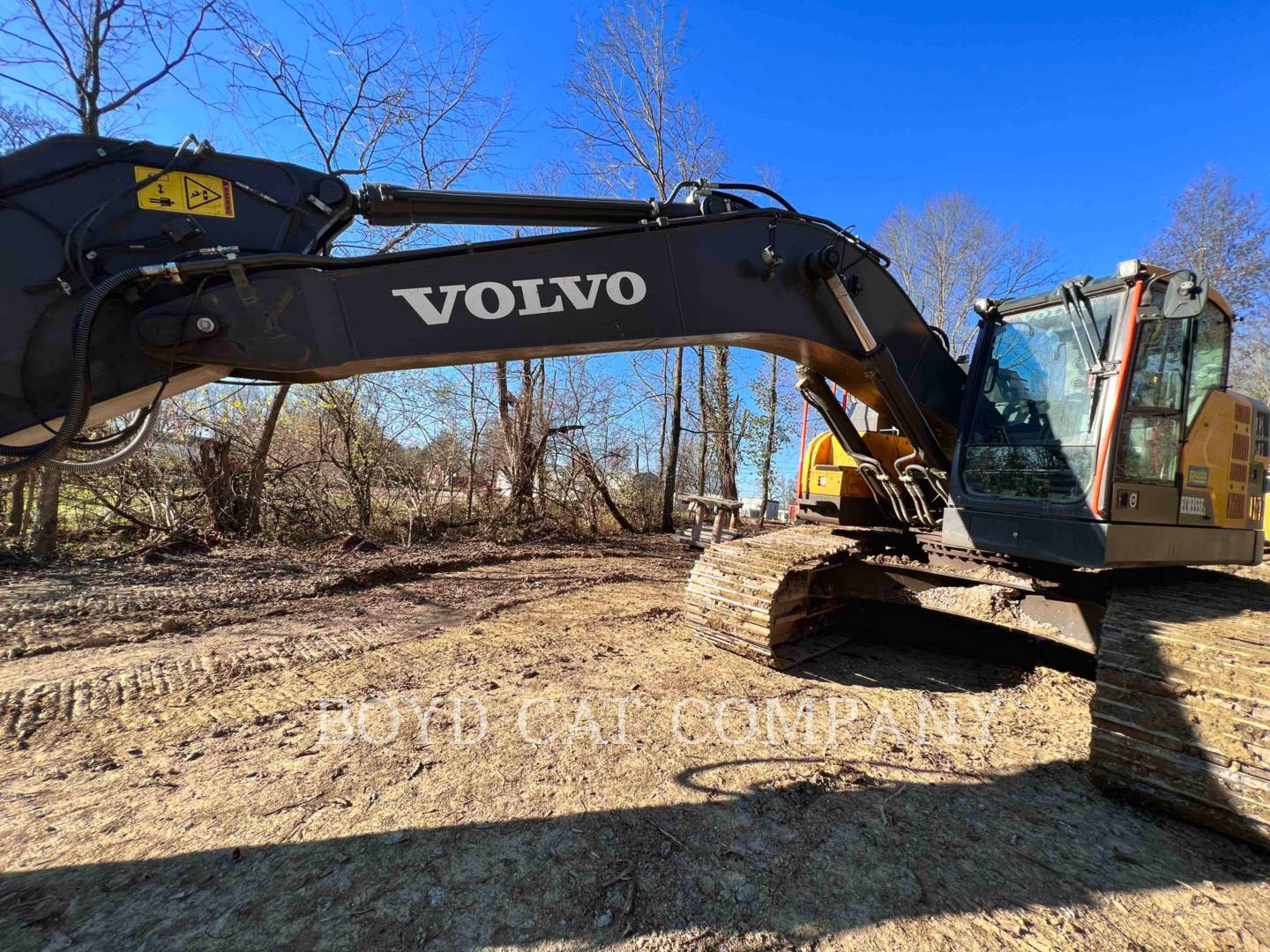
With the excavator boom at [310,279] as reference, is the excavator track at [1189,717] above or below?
below

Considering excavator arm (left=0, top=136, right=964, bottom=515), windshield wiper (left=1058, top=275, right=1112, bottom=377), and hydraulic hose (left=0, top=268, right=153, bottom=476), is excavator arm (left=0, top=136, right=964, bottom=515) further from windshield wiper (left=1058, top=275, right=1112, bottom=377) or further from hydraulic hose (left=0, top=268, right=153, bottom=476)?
windshield wiper (left=1058, top=275, right=1112, bottom=377)

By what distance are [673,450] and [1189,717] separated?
1057 centimetres

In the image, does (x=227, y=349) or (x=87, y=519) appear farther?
(x=87, y=519)

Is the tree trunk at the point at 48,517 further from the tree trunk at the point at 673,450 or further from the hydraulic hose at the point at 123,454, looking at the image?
the tree trunk at the point at 673,450

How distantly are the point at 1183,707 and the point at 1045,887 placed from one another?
3.47ft

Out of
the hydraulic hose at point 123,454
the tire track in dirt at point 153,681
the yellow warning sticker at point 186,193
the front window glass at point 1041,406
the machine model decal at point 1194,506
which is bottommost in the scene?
the tire track in dirt at point 153,681

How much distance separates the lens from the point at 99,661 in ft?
11.2

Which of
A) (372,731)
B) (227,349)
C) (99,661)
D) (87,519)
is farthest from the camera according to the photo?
(87,519)

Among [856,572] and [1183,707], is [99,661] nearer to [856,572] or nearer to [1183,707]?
[856,572]

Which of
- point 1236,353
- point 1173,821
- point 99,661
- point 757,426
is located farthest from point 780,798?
point 1236,353

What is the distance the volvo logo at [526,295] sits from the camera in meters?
2.43

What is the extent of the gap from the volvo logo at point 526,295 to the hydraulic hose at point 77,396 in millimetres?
957

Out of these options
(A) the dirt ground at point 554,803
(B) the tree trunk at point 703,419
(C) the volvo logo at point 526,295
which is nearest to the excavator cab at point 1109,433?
(A) the dirt ground at point 554,803

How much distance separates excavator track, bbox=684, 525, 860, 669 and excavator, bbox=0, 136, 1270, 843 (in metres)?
0.03
